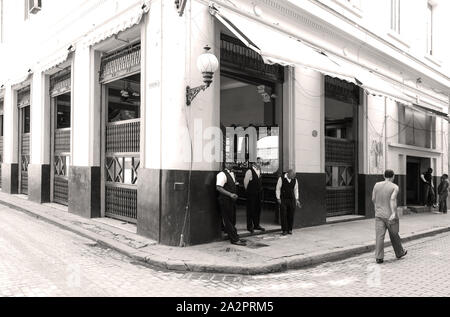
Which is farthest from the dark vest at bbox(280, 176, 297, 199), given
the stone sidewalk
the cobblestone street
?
the cobblestone street

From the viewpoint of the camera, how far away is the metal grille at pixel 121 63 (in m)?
9.84

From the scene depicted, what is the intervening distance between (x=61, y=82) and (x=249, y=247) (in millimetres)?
8816

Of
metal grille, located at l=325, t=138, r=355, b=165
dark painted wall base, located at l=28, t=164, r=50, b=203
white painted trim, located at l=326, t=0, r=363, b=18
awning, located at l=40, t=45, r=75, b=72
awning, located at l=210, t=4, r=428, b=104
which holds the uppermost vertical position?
white painted trim, located at l=326, t=0, r=363, b=18

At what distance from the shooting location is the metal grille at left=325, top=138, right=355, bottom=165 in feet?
41.7

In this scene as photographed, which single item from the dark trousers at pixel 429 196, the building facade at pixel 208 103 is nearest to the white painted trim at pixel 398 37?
the building facade at pixel 208 103

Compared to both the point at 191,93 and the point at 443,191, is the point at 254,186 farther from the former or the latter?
the point at 443,191

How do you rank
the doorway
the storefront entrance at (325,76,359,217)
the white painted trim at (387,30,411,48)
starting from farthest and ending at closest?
1. the doorway
2. the white painted trim at (387,30,411,48)
3. the storefront entrance at (325,76,359,217)

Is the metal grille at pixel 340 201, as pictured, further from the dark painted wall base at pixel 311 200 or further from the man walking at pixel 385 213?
the man walking at pixel 385 213

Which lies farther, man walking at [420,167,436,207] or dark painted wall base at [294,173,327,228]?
man walking at [420,167,436,207]

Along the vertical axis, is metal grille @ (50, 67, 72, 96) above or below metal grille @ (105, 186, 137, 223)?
above

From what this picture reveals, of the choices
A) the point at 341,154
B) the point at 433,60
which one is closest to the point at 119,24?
the point at 341,154

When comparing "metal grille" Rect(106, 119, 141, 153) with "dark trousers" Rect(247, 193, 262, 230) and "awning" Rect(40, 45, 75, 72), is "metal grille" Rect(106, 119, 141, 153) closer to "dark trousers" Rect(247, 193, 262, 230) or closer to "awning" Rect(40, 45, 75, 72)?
"awning" Rect(40, 45, 75, 72)

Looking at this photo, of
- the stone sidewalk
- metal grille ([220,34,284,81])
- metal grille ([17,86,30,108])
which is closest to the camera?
the stone sidewalk
